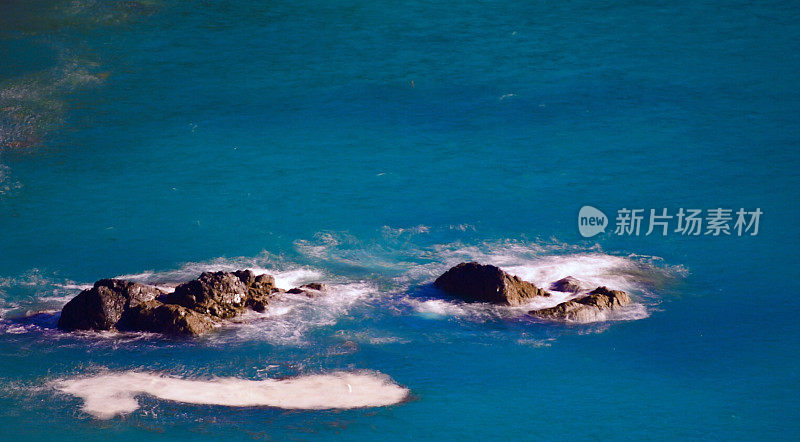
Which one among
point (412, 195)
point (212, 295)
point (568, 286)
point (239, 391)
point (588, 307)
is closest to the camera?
point (239, 391)

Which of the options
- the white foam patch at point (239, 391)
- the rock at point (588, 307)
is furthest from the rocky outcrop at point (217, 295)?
the rock at point (588, 307)

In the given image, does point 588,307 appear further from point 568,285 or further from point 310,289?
point 310,289

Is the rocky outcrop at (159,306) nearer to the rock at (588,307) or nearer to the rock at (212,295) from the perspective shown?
the rock at (212,295)

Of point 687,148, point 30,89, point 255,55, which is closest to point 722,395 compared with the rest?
point 687,148

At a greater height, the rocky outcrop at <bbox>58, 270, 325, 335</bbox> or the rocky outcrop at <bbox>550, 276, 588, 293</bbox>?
the rocky outcrop at <bbox>550, 276, 588, 293</bbox>

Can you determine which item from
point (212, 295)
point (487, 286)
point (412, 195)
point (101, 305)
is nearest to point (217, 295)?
point (212, 295)

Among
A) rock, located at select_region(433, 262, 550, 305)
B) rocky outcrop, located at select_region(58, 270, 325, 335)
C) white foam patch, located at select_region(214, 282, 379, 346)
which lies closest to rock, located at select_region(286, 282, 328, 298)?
white foam patch, located at select_region(214, 282, 379, 346)

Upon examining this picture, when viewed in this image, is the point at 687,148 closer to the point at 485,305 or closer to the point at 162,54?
the point at 485,305

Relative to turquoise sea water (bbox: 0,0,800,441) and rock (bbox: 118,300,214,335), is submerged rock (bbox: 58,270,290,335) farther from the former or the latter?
turquoise sea water (bbox: 0,0,800,441)
